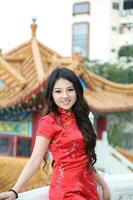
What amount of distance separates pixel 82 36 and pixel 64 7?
3.61 meters

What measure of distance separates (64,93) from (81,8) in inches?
1442

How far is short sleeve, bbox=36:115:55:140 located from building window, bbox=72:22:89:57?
114 feet

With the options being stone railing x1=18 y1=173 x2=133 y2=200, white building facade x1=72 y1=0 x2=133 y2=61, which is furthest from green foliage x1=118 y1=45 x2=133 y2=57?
stone railing x1=18 y1=173 x2=133 y2=200

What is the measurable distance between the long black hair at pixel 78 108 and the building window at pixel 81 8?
119 ft

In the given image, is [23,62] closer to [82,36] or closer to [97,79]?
[97,79]

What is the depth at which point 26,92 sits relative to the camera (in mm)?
9531

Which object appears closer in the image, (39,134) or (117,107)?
(39,134)

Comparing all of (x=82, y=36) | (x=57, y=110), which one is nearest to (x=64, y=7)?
(x=82, y=36)

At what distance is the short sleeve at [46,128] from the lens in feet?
7.78

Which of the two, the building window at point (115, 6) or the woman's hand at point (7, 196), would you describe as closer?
the woman's hand at point (7, 196)

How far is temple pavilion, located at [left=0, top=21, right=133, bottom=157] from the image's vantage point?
965cm

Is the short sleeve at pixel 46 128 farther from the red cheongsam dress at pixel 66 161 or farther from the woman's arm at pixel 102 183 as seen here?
the woman's arm at pixel 102 183

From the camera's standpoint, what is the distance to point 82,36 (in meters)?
37.5

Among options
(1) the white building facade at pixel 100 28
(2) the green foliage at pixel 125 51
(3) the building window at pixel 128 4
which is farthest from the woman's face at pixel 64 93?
(3) the building window at pixel 128 4
